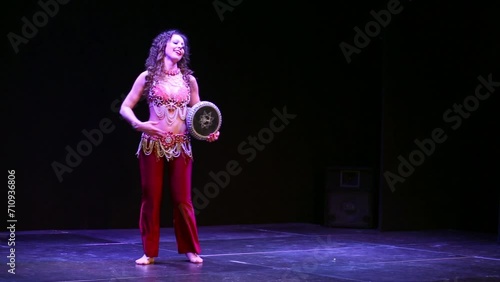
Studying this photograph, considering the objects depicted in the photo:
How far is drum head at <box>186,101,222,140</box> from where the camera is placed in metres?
4.99

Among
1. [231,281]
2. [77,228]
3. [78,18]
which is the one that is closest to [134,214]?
[77,228]

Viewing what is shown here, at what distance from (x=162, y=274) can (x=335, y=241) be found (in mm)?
2458

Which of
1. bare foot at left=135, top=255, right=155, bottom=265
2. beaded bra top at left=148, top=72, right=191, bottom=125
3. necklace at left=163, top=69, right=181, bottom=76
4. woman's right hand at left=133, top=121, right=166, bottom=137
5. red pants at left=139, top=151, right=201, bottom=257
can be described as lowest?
bare foot at left=135, top=255, right=155, bottom=265

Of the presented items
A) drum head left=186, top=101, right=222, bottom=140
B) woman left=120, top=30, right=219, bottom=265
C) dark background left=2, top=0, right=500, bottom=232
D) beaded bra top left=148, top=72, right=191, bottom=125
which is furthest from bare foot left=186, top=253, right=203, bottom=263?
dark background left=2, top=0, right=500, bottom=232

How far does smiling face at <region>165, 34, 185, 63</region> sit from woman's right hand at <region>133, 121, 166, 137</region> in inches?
17.4

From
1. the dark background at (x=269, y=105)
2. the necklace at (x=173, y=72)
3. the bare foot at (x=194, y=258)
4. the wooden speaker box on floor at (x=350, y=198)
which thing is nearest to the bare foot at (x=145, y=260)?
the bare foot at (x=194, y=258)

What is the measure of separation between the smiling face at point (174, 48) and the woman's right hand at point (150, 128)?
0.44 metres

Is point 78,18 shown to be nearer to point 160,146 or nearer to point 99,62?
point 99,62

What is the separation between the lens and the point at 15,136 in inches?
264

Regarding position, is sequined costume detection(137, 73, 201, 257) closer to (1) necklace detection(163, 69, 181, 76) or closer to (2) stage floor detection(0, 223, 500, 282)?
(1) necklace detection(163, 69, 181, 76)

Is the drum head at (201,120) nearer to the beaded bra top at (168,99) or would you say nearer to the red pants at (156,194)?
the beaded bra top at (168,99)

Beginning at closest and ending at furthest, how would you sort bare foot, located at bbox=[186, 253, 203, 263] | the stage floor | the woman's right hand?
the stage floor
the woman's right hand
bare foot, located at bbox=[186, 253, 203, 263]

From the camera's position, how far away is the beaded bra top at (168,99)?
499cm

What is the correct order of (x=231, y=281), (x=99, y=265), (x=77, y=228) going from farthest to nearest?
(x=77, y=228) < (x=99, y=265) < (x=231, y=281)
